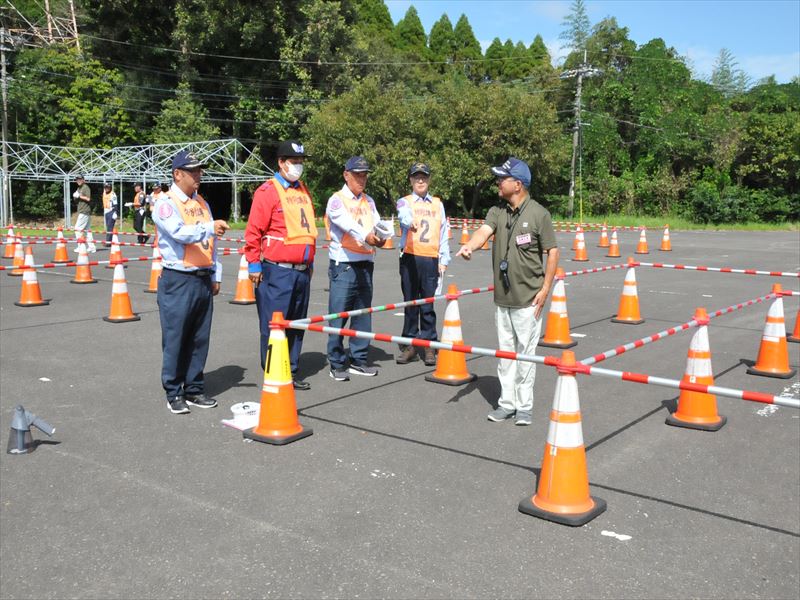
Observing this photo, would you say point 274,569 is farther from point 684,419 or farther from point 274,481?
point 684,419

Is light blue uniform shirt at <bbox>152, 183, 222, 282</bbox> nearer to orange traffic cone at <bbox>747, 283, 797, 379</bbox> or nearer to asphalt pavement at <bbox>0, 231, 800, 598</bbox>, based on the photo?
asphalt pavement at <bbox>0, 231, 800, 598</bbox>

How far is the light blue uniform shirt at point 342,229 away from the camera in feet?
24.5

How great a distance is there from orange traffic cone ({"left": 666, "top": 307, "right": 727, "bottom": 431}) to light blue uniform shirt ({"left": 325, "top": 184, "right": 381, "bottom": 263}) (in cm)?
322

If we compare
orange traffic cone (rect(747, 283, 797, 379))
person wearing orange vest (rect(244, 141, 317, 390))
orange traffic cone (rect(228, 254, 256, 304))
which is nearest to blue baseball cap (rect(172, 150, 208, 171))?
person wearing orange vest (rect(244, 141, 317, 390))

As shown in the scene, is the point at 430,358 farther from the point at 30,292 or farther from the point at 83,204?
the point at 83,204

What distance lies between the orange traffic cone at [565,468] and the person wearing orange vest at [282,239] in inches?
129

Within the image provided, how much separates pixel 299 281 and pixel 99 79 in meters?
48.7

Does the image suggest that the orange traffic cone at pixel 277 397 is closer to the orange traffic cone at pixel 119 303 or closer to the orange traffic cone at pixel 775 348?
the orange traffic cone at pixel 775 348

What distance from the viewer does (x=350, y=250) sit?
301 inches

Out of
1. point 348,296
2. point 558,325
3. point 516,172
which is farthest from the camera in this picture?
point 558,325

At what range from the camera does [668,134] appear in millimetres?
52250

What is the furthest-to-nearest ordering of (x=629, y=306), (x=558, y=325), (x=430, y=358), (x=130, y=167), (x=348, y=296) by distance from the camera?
(x=130, y=167) < (x=629, y=306) < (x=558, y=325) < (x=430, y=358) < (x=348, y=296)

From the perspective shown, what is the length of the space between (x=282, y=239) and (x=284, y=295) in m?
0.53

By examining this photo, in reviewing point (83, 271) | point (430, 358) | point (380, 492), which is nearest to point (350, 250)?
point (430, 358)
